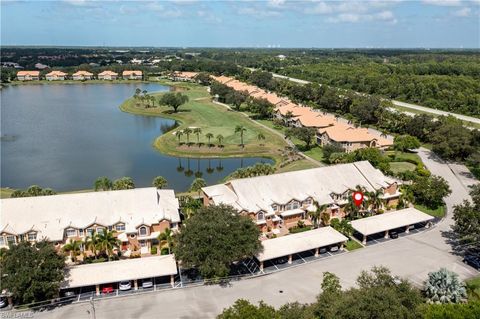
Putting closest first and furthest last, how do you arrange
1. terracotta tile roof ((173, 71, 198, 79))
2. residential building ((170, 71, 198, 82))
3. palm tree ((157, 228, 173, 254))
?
1. palm tree ((157, 228, 173, 254))
2. residential building ((170, 71, 198, 82))
3. terracotta tile roof ((173, 71, 198, 79))

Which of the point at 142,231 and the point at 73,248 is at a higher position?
the point at 142,231

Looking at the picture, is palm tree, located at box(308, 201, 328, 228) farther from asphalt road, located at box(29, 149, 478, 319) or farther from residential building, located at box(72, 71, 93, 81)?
residential building, located at box(72, 71, 93, 81)

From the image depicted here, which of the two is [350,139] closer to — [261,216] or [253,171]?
[253,171]

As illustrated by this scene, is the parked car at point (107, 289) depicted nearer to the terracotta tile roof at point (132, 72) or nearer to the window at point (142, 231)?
the window at point (142, 231)

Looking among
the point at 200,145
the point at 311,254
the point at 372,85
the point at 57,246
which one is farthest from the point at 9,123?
the point at 372,85

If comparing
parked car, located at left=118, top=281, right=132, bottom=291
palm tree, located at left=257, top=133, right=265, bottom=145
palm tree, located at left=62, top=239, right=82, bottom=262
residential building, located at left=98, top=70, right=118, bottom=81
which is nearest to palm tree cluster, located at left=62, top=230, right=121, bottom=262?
palm tree, located at left=62, top=239, right=82, bottom=262

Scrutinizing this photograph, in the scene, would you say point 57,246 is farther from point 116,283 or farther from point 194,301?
point 194,301

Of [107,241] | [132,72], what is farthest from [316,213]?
[132,72]
